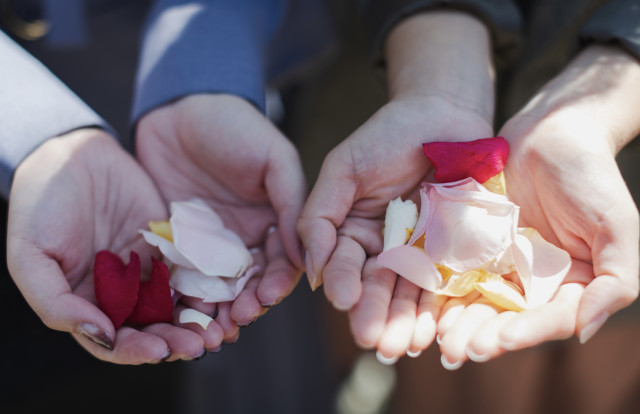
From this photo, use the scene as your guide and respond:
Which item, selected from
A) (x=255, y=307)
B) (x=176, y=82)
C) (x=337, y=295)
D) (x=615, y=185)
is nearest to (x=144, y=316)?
(x=255, y=307)

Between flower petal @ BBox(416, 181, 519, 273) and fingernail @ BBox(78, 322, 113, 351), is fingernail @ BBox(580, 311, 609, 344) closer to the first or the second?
flower petal @ BBox(416, 181, 519, 273)

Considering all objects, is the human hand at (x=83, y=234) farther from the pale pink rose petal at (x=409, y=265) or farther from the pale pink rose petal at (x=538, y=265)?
the pale pink rose petal at (x=538, y=265)

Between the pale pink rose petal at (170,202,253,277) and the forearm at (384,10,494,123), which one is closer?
the pale pink rose petal at (170,202,253,277)

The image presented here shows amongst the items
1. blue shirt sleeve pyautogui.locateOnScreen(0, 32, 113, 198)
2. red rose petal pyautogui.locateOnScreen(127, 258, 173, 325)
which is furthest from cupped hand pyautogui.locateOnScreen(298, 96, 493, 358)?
blue shirt sleeve pyautogui.locateOnScreen(0, 32, 113, 198)

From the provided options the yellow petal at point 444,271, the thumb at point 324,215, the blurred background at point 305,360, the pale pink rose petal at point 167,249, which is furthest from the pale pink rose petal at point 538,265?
the pale pink rose petal at point 167,249

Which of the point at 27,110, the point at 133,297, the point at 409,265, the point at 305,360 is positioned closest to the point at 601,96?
the point at 409,265

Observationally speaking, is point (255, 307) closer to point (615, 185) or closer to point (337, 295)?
point (337, 295)

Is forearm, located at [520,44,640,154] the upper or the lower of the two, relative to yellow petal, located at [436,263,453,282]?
upper
